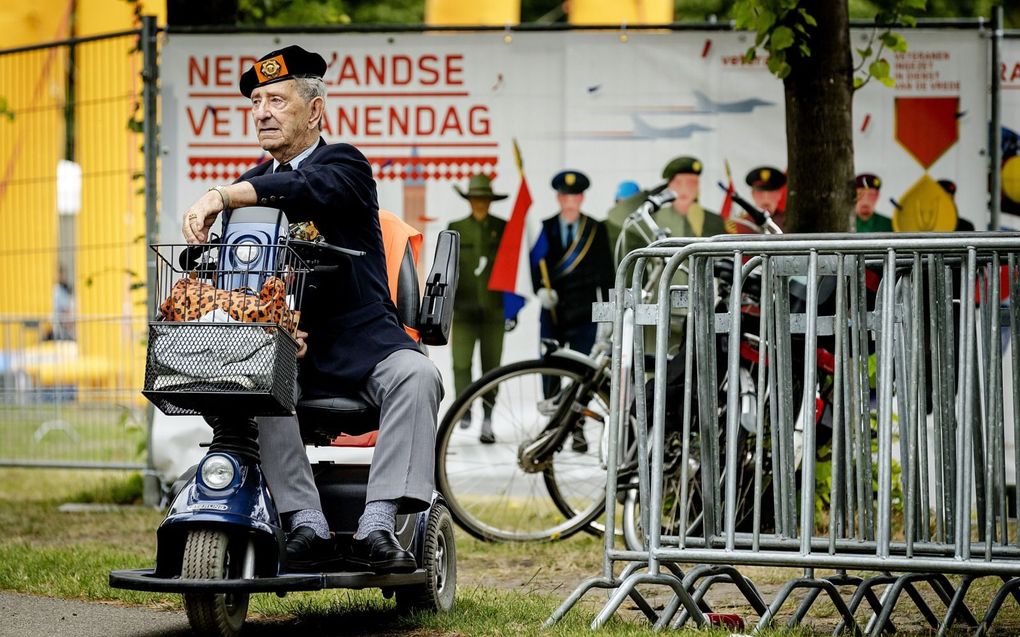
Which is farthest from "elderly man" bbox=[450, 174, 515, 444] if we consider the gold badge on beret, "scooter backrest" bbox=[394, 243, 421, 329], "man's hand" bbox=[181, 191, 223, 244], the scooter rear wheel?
"man's hand" bbox=[181, 191, 223, 244]

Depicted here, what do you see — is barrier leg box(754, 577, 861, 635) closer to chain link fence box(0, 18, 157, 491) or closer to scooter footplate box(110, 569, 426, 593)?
scooter footplate box(110, 569, 426, 593)

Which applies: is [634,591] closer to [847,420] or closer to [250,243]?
[847,420]

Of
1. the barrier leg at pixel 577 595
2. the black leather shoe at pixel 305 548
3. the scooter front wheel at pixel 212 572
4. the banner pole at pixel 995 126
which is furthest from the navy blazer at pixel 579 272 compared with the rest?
the scooter front wheel at pixel 212 572

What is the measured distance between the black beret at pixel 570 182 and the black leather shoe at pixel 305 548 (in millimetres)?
4168

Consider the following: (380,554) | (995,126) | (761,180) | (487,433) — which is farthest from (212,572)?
(995,126)

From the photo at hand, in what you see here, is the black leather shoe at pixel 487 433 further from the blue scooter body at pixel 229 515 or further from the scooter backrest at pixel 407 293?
the blue scooter body at pixel 229 515

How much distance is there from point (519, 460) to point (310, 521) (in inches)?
113

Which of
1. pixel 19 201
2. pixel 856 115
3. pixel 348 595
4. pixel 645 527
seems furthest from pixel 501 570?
pixel 19 201

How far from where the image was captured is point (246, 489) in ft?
15.2

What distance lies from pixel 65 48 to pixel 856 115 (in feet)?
16.1

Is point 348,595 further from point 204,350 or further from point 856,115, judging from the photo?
point 856,115

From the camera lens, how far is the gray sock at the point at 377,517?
15.8ft

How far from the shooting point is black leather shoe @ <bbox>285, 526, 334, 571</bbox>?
4.75m

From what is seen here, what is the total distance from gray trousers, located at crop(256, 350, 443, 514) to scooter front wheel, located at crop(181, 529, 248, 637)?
26 centimetres
